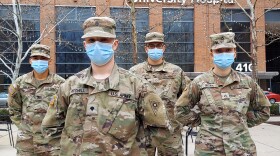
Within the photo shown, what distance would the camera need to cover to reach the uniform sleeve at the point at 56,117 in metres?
3.17

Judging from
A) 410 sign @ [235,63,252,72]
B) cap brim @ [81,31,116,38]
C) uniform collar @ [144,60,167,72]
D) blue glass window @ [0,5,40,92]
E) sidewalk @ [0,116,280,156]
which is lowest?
sidewalk @ [0,116,280,156]

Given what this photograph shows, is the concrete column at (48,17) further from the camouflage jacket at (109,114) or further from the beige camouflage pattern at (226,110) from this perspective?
the camouflage jacket at (109,114)

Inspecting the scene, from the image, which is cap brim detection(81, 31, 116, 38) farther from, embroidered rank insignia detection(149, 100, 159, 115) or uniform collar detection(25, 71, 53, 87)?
uniform collar detection(25, 71, 53, 87)

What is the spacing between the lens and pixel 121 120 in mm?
2961

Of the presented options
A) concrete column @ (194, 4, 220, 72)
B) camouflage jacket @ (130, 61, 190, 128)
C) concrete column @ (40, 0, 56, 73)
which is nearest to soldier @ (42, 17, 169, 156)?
camouflage jacket @ (130, 61, 190, 128)

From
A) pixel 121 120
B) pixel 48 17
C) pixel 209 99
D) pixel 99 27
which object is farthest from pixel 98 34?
pixel 48 17

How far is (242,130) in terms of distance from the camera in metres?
4.06

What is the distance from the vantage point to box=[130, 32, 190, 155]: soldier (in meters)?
5.73

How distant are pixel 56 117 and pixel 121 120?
0.54 metres

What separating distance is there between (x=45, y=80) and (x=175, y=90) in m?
1.79

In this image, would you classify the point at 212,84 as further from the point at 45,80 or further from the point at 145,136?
the point at 45,80

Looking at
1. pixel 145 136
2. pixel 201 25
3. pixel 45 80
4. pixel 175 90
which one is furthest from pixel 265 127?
pixel 201 25

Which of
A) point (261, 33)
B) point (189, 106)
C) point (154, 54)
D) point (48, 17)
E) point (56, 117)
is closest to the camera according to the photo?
point (56, 117)

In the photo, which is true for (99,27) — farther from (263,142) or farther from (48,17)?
(48,17)
